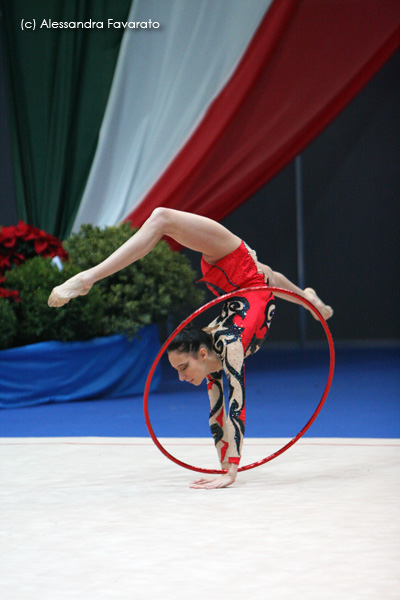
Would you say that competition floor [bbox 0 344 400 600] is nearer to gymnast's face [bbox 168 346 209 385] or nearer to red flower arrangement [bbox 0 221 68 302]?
gymnast's face [bbox 168 346 209 385]

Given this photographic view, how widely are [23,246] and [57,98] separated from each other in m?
1.51

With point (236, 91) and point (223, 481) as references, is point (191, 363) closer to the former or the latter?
point (223, 481)

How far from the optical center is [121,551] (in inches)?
86.3

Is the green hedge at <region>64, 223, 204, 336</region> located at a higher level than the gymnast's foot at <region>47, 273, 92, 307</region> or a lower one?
lower

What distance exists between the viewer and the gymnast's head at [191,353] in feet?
9.48

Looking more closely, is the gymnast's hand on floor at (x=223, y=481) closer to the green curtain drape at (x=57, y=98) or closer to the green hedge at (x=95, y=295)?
the green hedge at (x=95, y=295)

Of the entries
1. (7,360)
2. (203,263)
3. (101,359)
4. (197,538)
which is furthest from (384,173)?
(197,538)

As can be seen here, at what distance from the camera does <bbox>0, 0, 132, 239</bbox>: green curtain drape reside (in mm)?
6281

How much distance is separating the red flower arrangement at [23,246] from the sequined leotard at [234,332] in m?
2.46

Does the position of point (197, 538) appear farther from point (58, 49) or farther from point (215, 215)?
point (58, 49)

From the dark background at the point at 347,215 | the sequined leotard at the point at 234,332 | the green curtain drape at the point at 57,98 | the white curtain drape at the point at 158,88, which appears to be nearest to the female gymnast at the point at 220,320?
the sequined leotard at the point at 234,332

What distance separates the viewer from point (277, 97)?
5984mm

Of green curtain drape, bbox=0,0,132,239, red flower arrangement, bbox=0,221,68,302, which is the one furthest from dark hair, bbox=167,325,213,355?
green curtain drape, bbox=0,0,132,239

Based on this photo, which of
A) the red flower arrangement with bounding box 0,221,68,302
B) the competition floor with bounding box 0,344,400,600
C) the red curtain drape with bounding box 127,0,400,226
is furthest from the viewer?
the red curtain drape with bounding box 127,0,400,226
